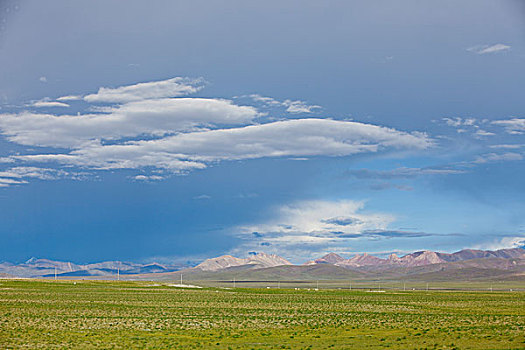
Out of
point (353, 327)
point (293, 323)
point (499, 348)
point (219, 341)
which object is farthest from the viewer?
point (293, 323)

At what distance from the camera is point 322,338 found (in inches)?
1560

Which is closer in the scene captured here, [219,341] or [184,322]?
[219,341]

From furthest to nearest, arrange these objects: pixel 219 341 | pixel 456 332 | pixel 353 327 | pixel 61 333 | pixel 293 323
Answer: pixel 293 323 → pixel 353 327 → pixel 456 332 → pixel 61 333 → pixel 219 341

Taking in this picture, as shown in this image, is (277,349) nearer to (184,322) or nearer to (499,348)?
(499,348)

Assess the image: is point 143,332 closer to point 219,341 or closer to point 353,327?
point 219,341

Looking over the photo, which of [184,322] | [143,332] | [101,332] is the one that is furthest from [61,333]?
[184,322]

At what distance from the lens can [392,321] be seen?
5375cm

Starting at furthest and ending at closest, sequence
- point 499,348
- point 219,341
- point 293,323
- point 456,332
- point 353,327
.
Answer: point 293,323
point 353,327
point 456,332
point 219,341
point 499,348

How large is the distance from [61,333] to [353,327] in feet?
76.9

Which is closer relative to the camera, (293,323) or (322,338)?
(322,338)

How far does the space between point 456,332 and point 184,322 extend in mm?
23086

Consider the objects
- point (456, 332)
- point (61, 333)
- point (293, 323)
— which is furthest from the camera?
point (293, 323)

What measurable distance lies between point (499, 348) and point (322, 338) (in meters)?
11.7

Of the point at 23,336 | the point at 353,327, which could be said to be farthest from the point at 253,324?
the point at 23,336
